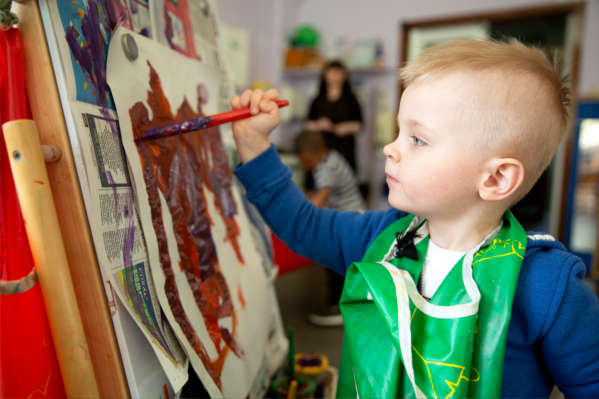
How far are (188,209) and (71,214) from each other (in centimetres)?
24

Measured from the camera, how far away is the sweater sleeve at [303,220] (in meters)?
0.72

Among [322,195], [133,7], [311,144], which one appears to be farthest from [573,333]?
[311,144]

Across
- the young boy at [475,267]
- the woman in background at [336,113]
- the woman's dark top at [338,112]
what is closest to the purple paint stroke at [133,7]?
the young boy at [475,267]

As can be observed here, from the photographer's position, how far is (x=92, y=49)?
51cm

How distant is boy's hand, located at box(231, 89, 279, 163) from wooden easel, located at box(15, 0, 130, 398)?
29cm

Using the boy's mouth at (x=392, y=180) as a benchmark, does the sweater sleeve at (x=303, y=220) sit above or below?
below

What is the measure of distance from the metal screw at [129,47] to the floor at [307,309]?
1128 mm

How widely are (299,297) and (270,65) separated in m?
2.45

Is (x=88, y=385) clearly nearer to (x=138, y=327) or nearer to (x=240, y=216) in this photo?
(x=138, y=327)

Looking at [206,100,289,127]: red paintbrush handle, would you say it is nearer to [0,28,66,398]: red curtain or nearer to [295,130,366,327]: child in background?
[0,28,66,398]: red curtain

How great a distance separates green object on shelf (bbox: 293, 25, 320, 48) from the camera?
3.75 metres

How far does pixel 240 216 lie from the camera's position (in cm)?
93

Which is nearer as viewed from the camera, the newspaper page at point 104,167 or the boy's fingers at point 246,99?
the newspaper page at point 104,167

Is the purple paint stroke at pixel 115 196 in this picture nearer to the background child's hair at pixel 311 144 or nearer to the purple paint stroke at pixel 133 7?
the purple paint stroke at pixel 133 7
